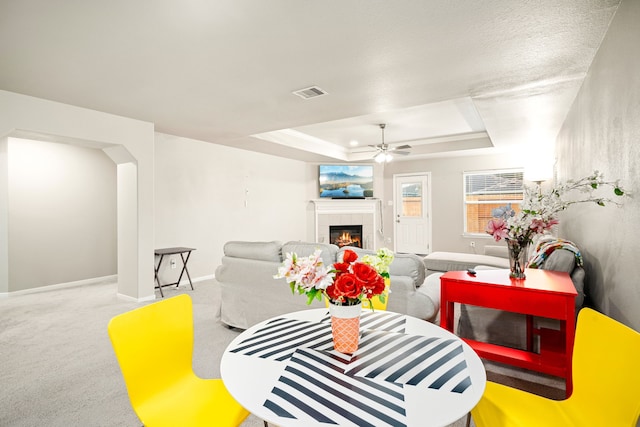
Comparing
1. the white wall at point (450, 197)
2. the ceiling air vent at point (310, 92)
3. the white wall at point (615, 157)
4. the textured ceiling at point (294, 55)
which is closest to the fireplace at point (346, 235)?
the white wall at point (450, 197)

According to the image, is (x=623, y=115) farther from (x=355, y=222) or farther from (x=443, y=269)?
(x=355, y=222)

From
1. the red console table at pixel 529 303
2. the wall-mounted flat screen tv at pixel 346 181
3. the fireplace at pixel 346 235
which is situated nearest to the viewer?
the red console table at pixel 529 303

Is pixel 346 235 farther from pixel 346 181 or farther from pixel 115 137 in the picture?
pixel 115 137

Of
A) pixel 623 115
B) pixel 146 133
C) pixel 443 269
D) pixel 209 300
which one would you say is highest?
pixel 146 133

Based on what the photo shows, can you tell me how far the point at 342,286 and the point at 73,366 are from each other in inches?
104

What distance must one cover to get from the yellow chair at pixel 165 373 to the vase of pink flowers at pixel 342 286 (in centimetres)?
55

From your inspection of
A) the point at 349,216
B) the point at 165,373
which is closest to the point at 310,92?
the point at 165,373

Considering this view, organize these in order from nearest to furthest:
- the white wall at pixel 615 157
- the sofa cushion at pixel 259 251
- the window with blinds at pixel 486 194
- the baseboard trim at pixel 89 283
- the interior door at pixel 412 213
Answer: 1. the white wall at pixel 615 157
2. the sofa cushion at pixel 259 251
3. the baseboard trim at pixel 89 283
4. the window with blinds at pixel 486 194
5. the interior door at pixel 412 213

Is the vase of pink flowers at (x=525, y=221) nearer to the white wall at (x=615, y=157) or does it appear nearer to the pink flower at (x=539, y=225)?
the pink flower at (x=539, y=225)

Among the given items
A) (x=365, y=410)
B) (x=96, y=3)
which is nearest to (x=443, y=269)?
(x=365, y=410)

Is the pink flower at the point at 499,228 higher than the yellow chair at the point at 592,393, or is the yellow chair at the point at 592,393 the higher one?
the pink flower at the point at 499,228

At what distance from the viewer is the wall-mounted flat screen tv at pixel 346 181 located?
7.93 m

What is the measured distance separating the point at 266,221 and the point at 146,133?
10.0 ft

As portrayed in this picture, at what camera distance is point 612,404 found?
1124 mm
